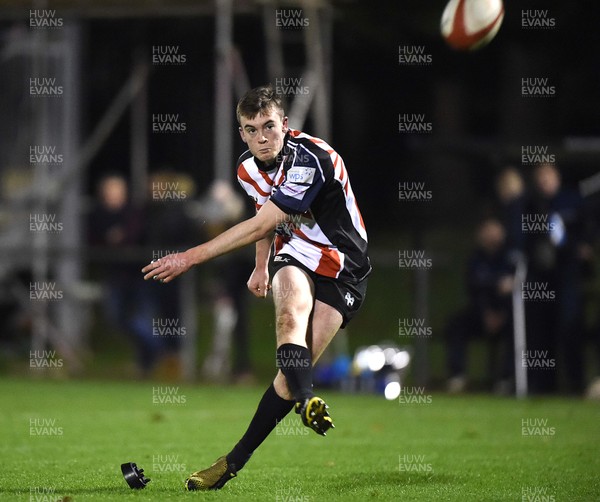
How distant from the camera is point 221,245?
6668 millimetres

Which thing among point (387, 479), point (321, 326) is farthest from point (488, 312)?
point (321, 326)

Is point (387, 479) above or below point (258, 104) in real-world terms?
below

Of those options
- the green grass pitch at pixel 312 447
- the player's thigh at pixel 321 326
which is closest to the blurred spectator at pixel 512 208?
the green grass pitch at pixel 312 447

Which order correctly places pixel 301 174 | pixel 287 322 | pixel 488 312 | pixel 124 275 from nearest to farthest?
pixel 287 322 → pixel 301 174 → pixel 488 312 → pixel 124 275

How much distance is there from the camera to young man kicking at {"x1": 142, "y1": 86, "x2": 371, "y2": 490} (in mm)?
6738

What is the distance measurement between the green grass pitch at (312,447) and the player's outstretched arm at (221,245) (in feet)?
4.11

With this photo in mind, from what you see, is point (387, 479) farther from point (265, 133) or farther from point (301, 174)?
point (265, 133)

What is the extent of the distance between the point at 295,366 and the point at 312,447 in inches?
112

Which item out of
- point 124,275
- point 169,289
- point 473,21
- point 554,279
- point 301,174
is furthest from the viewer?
point 124,275

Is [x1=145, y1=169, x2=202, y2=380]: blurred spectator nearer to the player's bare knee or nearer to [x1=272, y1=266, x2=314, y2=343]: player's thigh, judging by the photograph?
[x1=272, y1=266, x2=314, y2=343]: player's thigh

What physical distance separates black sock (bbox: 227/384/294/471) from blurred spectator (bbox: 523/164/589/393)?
7.54 meters

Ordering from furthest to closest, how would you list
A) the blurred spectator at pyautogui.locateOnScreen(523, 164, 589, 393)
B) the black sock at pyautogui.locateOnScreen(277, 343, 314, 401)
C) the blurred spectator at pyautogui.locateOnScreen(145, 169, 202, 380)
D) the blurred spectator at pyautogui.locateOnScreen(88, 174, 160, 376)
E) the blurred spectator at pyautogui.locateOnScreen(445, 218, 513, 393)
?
the blurred spectator at pyautogui.locateOnScreen(88, 174, 160, 376) < the blurred spectator at pyautogui.locateOnScreen(145, 169, 202, 380) < the blurred spectator at pyautogui.locateOnScreen(445, 218, 513, 393) < the blurred spectator at pyautogui.locateOnScreen(523, 164, 589, 393) < the black sock at pyautogui.locateOnScreen(277, 343, 314, 401)

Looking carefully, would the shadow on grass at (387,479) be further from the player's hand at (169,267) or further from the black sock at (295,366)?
the player's hand at (169,267)

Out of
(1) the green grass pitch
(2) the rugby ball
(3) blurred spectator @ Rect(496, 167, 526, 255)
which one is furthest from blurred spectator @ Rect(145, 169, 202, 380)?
(2) the rugby ball
